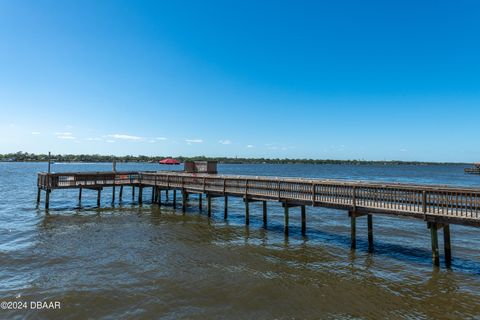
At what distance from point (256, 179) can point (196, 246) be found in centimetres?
641

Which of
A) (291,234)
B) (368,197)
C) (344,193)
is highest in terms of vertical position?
(344,193)

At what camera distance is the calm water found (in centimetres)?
1031

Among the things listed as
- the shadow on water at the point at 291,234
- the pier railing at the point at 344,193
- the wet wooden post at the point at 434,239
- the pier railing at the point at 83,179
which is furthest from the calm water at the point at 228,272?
the pier railing at the point at 83,179

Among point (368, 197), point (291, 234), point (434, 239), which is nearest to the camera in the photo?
point (434, 239)

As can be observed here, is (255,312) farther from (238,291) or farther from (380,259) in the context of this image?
(380,259)

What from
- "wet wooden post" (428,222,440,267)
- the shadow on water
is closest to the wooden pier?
"wet wooden post" (428,222,440,267)

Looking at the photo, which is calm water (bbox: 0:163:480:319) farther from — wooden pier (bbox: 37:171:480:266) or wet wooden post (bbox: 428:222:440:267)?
wooden pier (bbox: 37:171:480:266)

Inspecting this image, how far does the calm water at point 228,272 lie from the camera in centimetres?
1031

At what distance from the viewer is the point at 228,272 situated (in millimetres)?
13461

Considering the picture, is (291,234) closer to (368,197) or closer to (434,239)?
(368,197)

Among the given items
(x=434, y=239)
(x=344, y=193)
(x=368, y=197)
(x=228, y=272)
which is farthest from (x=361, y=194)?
(x=228, y=272)

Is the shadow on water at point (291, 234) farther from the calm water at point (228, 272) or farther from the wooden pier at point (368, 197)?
the wooden pier at point (368, 197)

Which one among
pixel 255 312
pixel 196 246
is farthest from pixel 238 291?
pixel 196 246

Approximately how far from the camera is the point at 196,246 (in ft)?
57.5
